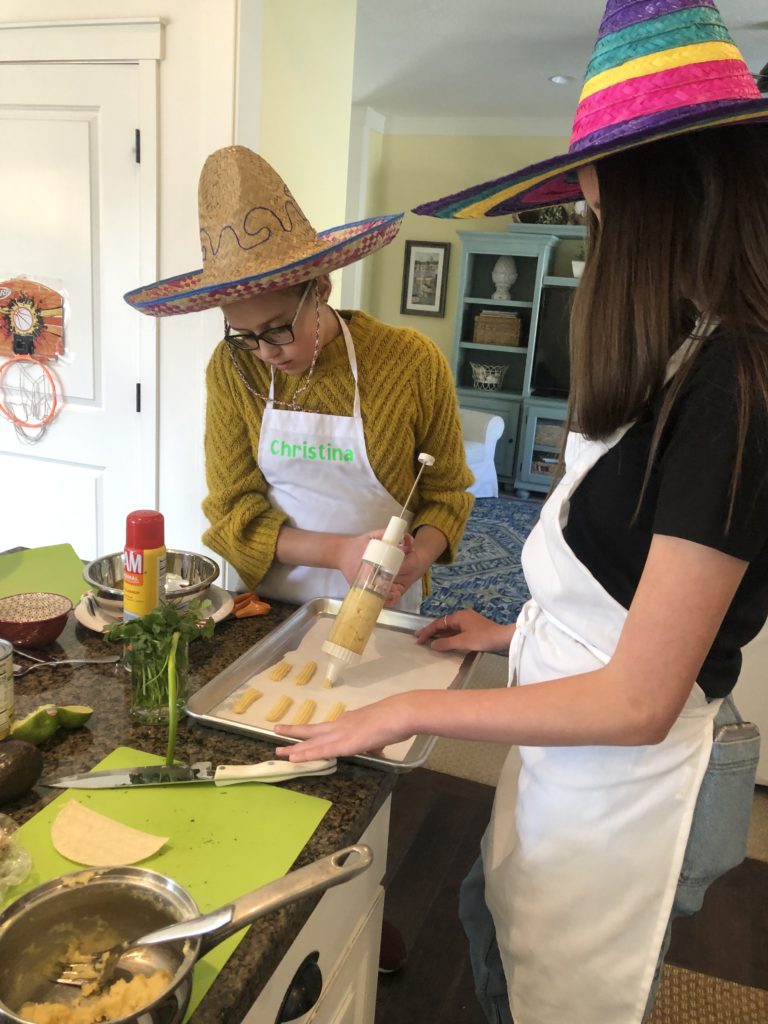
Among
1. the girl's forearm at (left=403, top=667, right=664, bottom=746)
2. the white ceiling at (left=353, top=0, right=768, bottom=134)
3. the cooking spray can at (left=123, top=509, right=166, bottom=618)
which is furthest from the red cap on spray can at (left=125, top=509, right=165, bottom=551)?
the white ceiling at (left=353, top=0, right=768, bottom=134)

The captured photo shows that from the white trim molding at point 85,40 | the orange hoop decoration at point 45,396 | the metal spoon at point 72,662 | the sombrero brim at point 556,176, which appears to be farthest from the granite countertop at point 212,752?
the white trim molding at point 85,40

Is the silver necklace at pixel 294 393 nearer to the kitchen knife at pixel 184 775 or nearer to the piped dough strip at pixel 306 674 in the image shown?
the piped dough strip at pixel 306 674

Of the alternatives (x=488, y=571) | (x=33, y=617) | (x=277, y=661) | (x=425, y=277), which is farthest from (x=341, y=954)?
(x=425, y=277)

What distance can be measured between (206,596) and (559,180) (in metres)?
0.82

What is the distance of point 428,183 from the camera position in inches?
249

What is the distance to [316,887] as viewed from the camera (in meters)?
0.57

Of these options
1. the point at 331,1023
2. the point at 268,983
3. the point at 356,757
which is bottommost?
the point at 331,1023

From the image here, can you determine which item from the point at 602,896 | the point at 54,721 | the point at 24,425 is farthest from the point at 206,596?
the point at 24,425

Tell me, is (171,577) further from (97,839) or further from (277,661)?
(97,839)

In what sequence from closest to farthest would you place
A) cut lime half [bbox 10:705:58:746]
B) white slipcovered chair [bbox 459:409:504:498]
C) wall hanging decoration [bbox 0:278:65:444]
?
cut lime half [bbox 10:705:58:746] < wall hanging decoration [bbox 0:278:65:444] < white slipcovered chair [bbox 459:409:504:498]

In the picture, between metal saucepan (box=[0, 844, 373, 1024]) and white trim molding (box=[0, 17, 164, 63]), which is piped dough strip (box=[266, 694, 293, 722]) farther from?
white trim molding (box=[0, 17, 164, 63])

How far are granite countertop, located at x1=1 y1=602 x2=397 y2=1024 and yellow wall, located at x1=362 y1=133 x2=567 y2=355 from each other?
18.3 ft

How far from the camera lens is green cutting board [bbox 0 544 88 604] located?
1316 millimetres

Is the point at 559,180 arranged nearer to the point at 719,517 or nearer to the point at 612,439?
the point at 612,439
